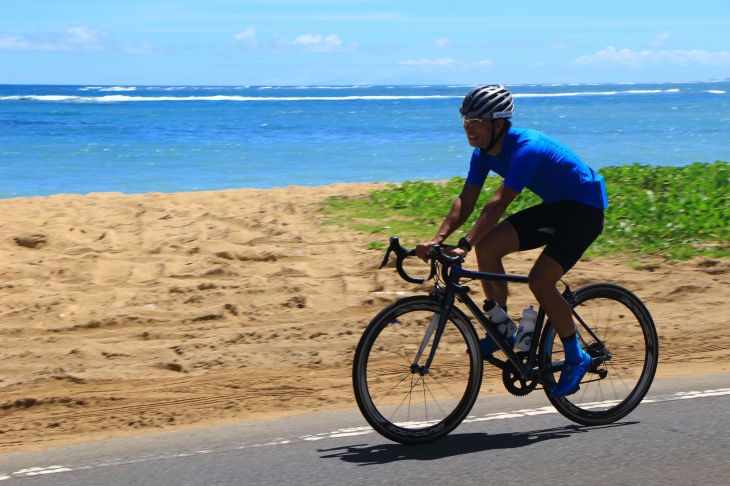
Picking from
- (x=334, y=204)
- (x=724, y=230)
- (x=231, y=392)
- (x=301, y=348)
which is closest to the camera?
(x=231, y=392)

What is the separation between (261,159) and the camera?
2814 centimetres

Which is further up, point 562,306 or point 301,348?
point 562,306

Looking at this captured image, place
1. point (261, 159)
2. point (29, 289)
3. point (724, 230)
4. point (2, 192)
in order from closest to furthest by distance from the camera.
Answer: point (29, 289)
point (724, 230)
point (2, 192)
point (261, 159)

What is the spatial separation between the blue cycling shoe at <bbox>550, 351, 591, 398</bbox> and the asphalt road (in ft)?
0.83

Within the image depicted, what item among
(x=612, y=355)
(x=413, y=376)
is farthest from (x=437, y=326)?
(x=612, y=355)

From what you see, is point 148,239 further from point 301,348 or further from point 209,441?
point 209,441

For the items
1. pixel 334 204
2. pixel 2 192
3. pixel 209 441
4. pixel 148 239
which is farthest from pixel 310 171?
pixel 209 441

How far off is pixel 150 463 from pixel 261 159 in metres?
23.7

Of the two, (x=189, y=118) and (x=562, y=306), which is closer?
(x=562, y=306)

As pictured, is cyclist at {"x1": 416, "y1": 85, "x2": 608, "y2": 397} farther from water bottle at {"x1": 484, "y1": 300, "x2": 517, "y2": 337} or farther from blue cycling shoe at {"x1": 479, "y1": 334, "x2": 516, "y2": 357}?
water bottle at {"x1": 484, "y1": 300, "x2": 517, "y2": 337}

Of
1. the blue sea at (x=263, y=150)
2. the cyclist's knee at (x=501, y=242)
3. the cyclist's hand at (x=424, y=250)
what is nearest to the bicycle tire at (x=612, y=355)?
the cyclist's knee at (x=501, y=242)

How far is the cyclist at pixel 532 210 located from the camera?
15.9 ft

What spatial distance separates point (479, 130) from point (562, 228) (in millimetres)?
747

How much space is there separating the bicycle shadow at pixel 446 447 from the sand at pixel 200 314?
1021mm
